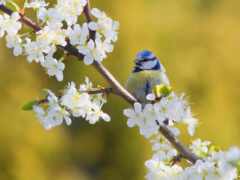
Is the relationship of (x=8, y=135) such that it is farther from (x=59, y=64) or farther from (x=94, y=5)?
(x=59, y=64)

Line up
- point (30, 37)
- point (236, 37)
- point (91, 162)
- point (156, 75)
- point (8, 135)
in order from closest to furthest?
point (30, 37) → point (156, 75) → point (8, 135) → point (91, 162) → point (236, 37)

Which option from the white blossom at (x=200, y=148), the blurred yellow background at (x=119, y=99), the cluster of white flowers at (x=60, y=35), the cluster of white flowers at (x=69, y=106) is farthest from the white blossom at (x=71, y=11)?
the blurred yellow background at (x=119, y=99)

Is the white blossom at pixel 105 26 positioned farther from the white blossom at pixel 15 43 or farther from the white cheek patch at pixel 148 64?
the white cheek patch at pixel 148 64

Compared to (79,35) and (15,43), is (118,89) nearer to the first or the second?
(79,35)

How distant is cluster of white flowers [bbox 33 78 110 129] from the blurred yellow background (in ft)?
8.21

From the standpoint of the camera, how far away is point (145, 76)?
6.15 ft

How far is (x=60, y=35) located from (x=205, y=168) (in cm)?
33

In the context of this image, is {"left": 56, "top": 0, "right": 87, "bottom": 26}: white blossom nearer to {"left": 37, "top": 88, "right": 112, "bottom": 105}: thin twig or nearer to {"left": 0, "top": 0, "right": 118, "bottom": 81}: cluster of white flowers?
{"left": 0, "top": 0, "right": 118, "bottom": 81}: cluster of white flowers

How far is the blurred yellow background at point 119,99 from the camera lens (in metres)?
4.06

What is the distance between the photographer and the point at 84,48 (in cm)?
145

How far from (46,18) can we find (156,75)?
1.50 feet

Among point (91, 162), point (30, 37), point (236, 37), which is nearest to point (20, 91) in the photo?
point (91, 162)

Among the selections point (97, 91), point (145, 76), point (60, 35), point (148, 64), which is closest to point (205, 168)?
point (97, 91)

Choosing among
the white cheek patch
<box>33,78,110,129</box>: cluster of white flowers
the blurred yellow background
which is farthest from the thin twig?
the blurred yellow background
